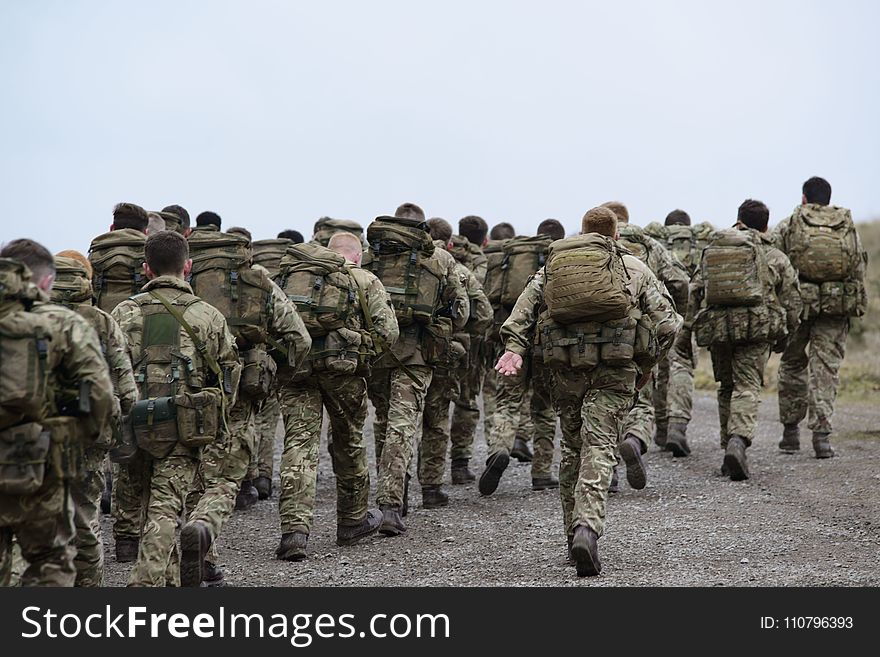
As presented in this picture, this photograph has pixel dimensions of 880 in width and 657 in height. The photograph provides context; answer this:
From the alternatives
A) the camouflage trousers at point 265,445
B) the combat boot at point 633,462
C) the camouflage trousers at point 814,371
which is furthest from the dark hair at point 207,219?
the camouflage trousers at point 814,371

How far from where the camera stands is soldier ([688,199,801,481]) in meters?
11.6

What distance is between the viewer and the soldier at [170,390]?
22.4 ft

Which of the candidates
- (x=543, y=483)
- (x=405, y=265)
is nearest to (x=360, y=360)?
(x=405, y=265)

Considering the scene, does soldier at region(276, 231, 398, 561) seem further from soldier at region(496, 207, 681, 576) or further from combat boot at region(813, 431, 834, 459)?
combat boot at region(813, 431, 834, 459)

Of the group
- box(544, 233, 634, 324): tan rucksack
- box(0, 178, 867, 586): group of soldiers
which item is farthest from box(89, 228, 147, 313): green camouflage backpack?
box(544, 233, 634, 324): tan rucksack

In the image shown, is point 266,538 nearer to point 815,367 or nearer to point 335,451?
point 335,451

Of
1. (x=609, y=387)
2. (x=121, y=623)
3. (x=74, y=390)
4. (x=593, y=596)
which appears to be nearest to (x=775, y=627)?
(x=593, y=596)

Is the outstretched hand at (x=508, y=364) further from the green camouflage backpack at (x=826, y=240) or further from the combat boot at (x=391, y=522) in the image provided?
the green camouflage backpack at (x=826, y=240)

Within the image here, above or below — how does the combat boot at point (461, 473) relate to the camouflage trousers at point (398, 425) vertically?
below

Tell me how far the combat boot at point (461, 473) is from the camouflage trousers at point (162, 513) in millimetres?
5755

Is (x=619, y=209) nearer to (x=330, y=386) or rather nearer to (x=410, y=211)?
(x=410, y=211)

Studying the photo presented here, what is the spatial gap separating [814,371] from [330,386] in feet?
20.1

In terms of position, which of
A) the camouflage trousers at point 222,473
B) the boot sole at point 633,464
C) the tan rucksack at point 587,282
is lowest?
the boot sole at point 633,464

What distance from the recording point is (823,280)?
12.6m
